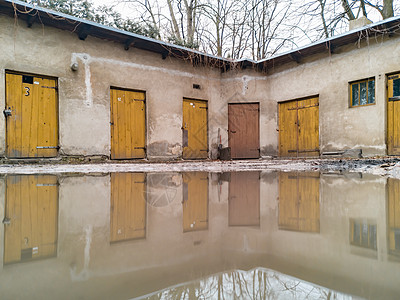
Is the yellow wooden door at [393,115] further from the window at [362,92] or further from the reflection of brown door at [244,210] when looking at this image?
the reflection of brown door at [244,210]

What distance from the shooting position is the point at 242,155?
9117 mm

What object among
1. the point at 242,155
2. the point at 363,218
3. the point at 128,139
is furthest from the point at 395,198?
the point at 242,155

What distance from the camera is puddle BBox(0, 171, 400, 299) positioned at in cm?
45

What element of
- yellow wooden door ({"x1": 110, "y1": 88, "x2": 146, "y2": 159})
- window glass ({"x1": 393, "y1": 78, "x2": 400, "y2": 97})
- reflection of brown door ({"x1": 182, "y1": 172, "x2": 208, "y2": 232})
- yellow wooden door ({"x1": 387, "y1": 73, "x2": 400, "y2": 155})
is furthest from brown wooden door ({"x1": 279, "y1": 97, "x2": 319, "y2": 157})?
reflection of brown door ({"x1": 182, "y1": 172, "x2": 208, "y2": 232})

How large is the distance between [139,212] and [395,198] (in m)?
1.16

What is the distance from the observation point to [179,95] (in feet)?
26.6

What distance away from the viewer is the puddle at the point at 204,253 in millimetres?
454

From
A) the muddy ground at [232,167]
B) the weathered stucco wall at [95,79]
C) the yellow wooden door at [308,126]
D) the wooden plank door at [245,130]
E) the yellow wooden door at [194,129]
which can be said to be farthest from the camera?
the wooden plank door at [245,130]

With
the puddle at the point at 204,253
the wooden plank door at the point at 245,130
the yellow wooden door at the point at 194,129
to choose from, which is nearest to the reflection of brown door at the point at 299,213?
the puddle at the point at 204,253

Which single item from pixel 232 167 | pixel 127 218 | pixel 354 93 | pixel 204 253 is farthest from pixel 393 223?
pixel 354 93

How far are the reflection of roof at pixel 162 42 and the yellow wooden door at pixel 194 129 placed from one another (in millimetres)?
1338

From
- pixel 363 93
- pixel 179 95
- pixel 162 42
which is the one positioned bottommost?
pixel 363 93

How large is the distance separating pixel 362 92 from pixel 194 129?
4.68 metres

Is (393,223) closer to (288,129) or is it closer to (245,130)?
(288,129)
